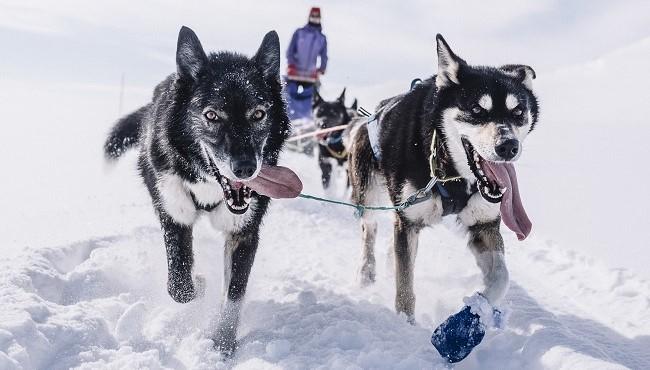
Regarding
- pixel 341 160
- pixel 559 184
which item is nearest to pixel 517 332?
pixel 341 160

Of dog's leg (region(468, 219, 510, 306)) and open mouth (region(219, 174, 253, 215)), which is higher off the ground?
open mouth (region(219, 174, 253, 215))

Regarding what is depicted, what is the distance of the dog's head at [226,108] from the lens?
6.77 ft

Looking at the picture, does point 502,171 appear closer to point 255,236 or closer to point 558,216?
point 255,236

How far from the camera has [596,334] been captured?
248 cm

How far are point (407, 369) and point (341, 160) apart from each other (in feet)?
13.5

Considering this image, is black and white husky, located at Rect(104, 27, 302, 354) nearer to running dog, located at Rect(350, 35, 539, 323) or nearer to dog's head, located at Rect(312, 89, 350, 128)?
running dog, located at Rect(350, 35, 539, 323)

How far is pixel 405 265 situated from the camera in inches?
100

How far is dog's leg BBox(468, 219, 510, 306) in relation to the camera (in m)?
2.26

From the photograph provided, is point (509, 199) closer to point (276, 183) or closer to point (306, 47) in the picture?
point (276, 183)

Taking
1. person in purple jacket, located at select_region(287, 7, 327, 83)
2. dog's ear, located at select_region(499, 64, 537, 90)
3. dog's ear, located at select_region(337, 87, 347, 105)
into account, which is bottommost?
dog's ear, located at select_region(499, 64, 537, 90)


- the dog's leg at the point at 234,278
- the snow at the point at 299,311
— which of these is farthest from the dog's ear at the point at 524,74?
the dog's leg at the point at 234,278

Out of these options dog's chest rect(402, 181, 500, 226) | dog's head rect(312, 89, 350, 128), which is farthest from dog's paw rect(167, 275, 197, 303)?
dog's head rect(312, 89, 350, 128)

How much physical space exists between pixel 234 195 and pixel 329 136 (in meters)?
3.75

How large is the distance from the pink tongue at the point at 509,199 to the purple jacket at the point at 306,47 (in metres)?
5.98
